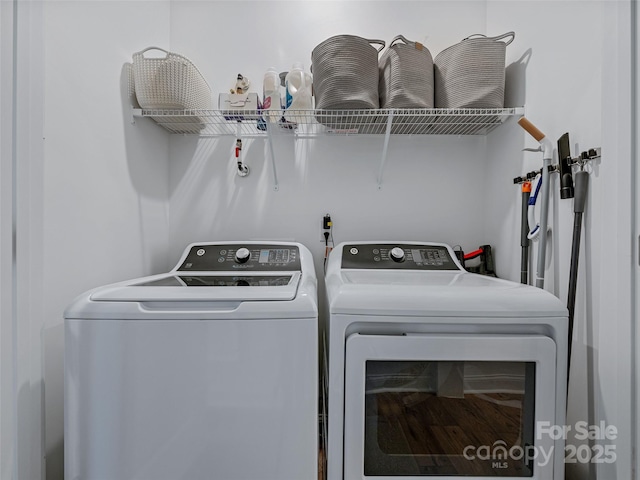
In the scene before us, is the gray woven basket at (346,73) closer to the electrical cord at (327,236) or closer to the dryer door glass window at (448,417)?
the electrical cord at (327,236)

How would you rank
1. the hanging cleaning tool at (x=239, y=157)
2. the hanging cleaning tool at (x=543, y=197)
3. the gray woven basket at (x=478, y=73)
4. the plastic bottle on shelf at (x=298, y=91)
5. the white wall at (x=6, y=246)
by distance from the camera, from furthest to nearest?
the hanging cleaning tool at (x=239, y=157), the plastic bottle on shelf at (x=298, y=91), the gray woven basket at (x=478, y=73), the hanging cleaning tool at (x=543, y=197), the white wall at (x=6, y=246)

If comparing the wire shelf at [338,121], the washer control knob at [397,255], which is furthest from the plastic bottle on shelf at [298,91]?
the washer control knob at [397,255]

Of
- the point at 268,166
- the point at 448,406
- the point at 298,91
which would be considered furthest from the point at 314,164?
the point at 448,406

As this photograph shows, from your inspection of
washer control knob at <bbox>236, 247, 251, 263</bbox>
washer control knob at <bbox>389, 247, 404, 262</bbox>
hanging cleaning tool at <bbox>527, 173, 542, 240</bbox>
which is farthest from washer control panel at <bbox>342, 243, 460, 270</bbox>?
washer control knob at <bbox>236, 247, 251, 263</bbox>

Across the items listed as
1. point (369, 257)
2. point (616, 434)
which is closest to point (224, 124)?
point (369, 257)

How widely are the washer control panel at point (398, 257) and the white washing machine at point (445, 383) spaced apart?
54 centimetres

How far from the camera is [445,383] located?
98 cm

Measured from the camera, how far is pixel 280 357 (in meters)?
0.92

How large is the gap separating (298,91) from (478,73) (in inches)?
32.7

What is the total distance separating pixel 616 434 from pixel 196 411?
3.83 ft

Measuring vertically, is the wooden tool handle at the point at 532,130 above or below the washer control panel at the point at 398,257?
above

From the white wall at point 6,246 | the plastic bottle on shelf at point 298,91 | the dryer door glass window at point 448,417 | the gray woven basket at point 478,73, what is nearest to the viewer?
the white wall at point 6,246

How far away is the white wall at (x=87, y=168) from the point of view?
3.48 feet

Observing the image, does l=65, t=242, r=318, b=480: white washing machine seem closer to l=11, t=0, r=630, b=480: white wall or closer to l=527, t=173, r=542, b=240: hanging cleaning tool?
l=11, t=0, r=630, b=480: white wall
